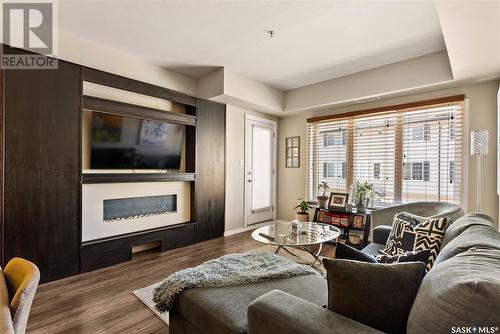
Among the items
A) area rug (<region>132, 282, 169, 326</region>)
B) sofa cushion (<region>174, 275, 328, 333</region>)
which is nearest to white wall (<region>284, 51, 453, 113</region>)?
sofa cushion (<region>174, 275, 328, 333</region>)

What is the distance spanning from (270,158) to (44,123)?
371 centimetres

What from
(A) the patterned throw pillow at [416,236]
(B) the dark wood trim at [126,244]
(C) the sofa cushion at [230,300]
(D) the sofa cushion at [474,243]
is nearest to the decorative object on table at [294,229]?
(A) the patterned throw pillow at [416,236]

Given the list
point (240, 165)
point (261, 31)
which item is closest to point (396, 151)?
point (240, 165)

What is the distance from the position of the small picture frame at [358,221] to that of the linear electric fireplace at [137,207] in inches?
107

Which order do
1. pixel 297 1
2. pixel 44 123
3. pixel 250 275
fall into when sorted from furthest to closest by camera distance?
pixel 44 123 → pixel 297 1 → pixel 250 275

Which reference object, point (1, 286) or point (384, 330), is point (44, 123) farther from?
point (384, 330)

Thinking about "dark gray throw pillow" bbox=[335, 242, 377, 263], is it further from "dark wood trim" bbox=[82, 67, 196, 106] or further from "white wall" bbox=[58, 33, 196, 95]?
"white wall" bbox=[58, 33, 196, 95]

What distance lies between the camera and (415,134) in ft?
11.9

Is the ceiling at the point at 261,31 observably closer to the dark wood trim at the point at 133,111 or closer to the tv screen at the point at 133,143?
the dark wood trim at the point at 133,111

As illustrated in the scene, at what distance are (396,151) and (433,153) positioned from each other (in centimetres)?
46

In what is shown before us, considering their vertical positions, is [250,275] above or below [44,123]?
below

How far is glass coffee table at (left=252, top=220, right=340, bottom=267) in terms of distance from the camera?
7.90 feet

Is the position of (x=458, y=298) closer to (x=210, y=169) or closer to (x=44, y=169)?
(x=44, y=169)

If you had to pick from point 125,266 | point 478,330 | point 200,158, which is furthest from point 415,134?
point 125,266
